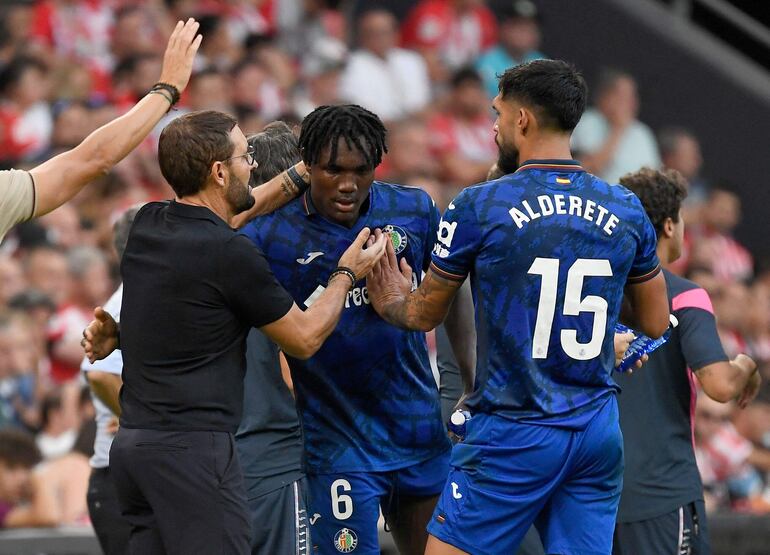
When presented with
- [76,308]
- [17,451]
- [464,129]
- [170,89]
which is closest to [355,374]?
[170,89]

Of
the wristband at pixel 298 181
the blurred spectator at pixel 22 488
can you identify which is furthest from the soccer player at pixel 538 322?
the blurred spectator at pixel 22 488

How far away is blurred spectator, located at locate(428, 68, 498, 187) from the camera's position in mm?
11807

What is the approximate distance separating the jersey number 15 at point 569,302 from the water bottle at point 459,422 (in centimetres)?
39

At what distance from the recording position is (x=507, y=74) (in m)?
4.74

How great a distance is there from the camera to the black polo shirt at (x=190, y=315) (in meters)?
4.46

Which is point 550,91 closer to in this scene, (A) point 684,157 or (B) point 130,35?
(B) point 130,35

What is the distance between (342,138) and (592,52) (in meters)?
Result: 8.95

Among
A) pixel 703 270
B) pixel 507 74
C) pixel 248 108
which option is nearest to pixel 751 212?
pixel 703 270

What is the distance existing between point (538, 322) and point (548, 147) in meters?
0.63

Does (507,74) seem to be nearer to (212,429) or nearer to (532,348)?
(532,348)

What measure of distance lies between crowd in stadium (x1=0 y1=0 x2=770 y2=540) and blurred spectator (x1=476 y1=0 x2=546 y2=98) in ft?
0.07

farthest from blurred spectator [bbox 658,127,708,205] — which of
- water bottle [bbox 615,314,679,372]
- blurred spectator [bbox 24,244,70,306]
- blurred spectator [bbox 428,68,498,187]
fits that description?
water bottle [bbox 615,314,679,372]

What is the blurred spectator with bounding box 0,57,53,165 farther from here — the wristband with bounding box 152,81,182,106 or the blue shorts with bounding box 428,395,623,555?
the blue shorts with bounding box 428,395,623,555

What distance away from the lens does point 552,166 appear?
15.3 feet
